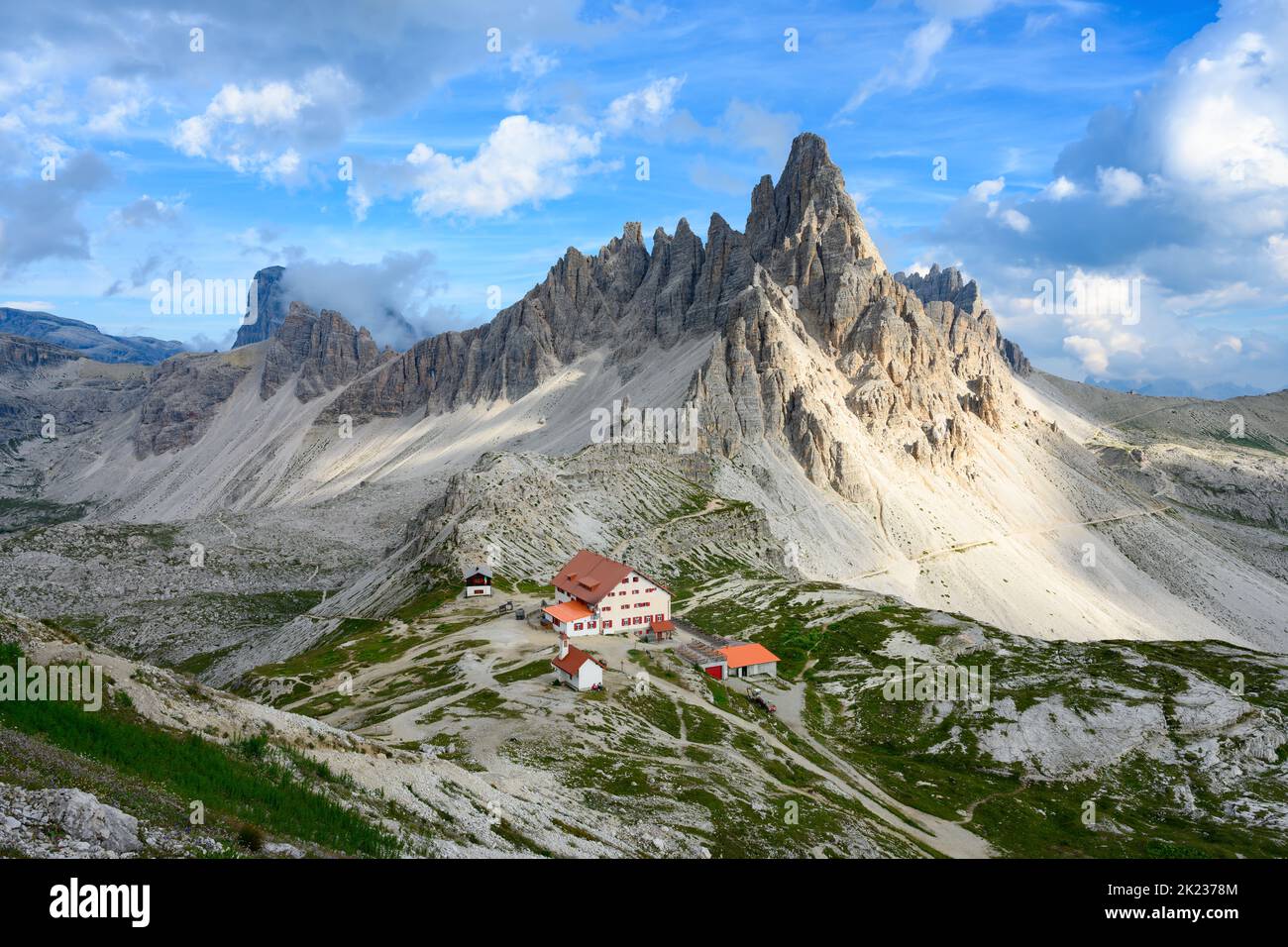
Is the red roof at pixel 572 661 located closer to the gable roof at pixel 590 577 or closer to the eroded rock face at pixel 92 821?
the gable roof at pixel 590 577

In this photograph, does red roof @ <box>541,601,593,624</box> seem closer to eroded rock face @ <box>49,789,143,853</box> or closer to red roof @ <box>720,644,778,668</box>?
red roof @ <box>720,644,778,668</box>

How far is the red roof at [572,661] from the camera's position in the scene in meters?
61.3

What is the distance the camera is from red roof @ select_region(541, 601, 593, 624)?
258 ft

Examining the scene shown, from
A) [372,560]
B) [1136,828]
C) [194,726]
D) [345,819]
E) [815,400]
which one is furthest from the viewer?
[815,400]

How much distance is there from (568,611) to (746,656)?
1950 centimetres

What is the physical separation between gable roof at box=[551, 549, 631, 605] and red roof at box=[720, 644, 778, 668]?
13.7 meters

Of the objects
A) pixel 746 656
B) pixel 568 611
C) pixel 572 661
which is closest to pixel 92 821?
pixel 572 661

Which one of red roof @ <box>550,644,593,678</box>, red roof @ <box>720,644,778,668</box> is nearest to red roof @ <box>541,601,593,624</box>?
red roof @ <box>550,644,593,678</box>

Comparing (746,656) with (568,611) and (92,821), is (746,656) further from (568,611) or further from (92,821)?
(92,821)

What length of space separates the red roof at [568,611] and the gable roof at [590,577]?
0.98 meters
